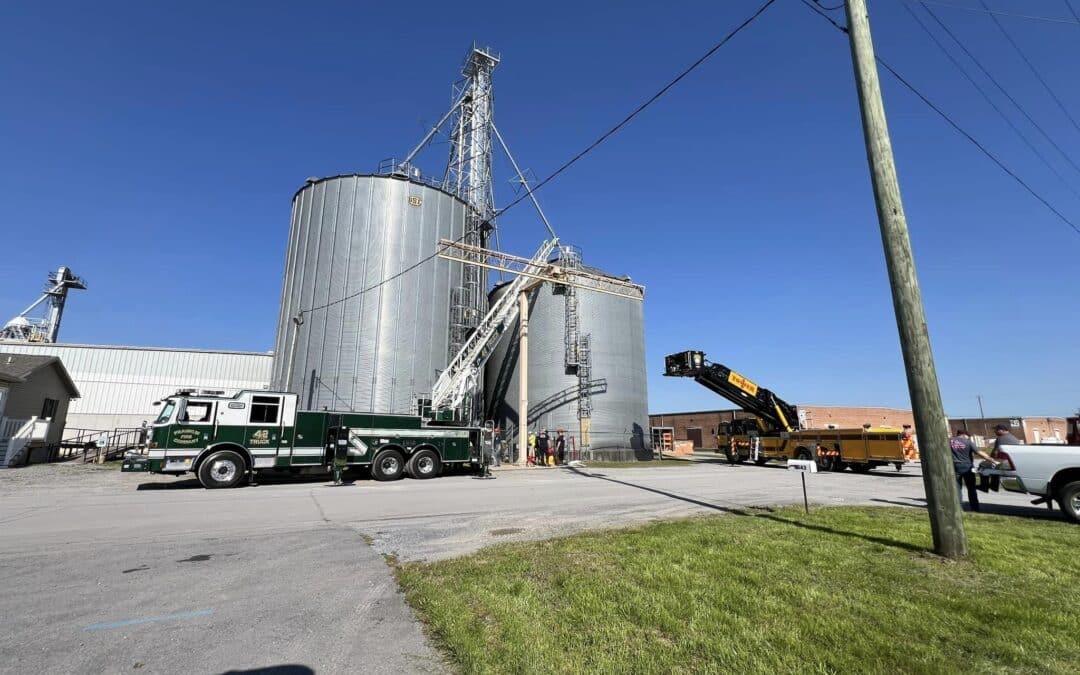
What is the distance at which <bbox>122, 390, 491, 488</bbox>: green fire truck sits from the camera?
14.9m

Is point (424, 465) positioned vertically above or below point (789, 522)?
above

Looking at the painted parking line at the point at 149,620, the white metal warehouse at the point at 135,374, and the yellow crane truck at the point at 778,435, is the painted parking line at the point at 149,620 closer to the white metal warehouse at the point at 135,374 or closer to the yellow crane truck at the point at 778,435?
the yellow crane truck at the point at 778,435

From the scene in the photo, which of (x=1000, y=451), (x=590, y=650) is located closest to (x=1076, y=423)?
(x=1000, y=451)

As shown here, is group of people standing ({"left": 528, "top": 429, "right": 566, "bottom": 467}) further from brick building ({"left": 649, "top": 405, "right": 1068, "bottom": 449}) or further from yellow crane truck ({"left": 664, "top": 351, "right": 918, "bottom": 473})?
brick building ({"left": 649, "top": 405, "right": 1068, "bottom": 449})

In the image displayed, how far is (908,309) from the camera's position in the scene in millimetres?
6422

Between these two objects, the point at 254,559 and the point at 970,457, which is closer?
the point at 254,559

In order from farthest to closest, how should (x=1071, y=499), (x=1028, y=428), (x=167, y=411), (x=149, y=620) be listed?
(x=1028, y=428) < (x=167, y=411) < (x=1071, y=499) < (x=149, y=620)

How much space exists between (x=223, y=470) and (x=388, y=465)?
4.98 metres

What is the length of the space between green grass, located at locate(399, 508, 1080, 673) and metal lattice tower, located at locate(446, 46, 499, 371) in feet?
90.4

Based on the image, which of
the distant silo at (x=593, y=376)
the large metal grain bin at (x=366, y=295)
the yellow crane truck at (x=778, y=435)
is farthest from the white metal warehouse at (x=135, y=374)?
the yellow crane truck at (x=778, y=435)

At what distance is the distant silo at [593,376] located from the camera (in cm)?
3145

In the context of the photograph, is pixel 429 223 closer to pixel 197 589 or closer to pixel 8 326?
pixel 197 589

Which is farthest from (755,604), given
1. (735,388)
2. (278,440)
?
(735,388)

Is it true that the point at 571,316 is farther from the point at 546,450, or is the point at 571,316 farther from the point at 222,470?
the point at 222,470
